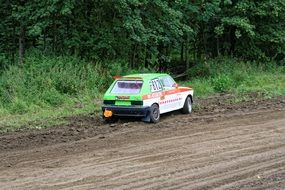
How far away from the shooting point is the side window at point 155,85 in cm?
1641

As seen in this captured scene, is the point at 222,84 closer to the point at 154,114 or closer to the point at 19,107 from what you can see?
the point at 154,114

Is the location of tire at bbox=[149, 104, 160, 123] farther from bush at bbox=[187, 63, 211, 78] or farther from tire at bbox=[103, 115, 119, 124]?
bush at bbox=[187, 63, 211, 78]

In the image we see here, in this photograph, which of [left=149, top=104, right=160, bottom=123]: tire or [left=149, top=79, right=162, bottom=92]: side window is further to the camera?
[left=149, top=79, right=162, bottom=92]: side window

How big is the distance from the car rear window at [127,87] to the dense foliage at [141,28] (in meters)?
7.91

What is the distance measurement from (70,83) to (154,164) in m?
9.95

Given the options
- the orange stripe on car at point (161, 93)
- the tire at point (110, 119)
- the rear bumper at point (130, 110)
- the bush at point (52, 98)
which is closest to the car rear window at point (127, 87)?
the orange stripe on car at point (161, 93)

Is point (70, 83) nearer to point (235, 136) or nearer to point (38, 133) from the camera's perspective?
point (38, 133)

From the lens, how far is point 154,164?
1108 centimetres

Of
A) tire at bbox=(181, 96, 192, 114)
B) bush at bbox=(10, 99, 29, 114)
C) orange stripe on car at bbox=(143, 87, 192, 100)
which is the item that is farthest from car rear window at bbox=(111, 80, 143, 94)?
bush at bbox=(10, 99, 29, 114)

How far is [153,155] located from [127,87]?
15.5ft

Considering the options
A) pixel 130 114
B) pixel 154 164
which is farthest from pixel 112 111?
pixel 154 164

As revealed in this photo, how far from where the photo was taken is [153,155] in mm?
11906

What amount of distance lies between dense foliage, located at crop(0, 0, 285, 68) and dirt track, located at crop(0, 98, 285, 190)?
9614 mm

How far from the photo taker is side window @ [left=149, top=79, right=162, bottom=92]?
646 inches
